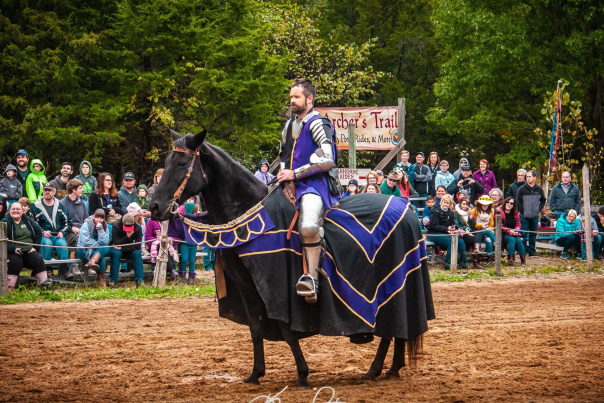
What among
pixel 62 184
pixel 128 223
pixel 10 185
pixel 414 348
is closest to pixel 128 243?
pixel 128 223

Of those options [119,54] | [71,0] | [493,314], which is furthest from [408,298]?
[71,0]

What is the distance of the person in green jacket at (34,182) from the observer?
13.9m

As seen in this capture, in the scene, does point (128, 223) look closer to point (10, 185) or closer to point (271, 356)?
point (10, 185)

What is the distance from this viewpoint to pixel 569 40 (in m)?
24.9

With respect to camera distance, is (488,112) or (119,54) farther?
(488,112)

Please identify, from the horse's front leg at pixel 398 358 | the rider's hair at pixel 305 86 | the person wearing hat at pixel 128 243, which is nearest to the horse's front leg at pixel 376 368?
the horse's front leg at pixel 398 358

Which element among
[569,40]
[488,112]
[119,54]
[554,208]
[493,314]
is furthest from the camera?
[488,112]

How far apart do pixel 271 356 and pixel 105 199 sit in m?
6.91

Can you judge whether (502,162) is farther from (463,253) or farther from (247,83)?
(463,253)

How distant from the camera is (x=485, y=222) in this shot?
1559 centimetres

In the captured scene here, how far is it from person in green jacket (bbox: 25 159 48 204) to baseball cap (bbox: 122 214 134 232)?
8.34 feet

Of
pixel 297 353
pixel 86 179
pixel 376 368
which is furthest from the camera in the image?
pixel 86 179

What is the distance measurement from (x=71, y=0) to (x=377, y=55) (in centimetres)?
2015

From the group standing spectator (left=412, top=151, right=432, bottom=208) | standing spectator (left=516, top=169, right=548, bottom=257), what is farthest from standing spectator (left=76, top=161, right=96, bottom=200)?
standing spectator (left=516, top=169, right=548, bottom=257)
